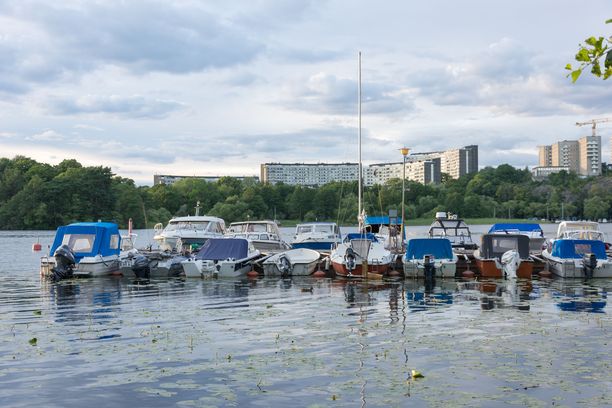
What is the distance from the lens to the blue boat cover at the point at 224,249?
38531mm

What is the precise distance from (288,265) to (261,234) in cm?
1058

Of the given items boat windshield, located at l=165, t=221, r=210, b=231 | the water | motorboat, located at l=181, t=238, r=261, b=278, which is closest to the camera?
the water

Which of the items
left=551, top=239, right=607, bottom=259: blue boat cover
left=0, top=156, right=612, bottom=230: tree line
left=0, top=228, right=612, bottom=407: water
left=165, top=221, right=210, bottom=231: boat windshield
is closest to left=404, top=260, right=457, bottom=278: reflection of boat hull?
left=551, top=239, right=607, bottom=259: blue boat cover

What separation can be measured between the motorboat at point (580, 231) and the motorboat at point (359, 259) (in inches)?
612

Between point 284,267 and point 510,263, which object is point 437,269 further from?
point 284,267

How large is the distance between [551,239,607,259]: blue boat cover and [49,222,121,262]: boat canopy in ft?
79.3

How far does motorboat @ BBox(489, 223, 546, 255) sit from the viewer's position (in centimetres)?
4697

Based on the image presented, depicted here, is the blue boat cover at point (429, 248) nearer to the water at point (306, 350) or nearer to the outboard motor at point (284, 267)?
the outboard motor at point (284, 267)

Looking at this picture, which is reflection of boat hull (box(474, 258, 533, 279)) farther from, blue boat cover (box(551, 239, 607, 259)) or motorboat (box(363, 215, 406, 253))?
motorboat (box(363, 215, 406, 253))

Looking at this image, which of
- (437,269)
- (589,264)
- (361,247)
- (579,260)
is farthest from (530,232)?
(361,247)

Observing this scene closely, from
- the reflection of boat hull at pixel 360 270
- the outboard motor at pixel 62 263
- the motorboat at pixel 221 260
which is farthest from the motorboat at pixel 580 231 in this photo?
the outboard motor at pixel 62 263

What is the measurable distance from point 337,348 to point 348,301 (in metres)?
10.4

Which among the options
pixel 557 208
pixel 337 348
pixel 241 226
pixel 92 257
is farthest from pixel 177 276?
pixel 557 208

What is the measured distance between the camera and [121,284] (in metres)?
34.8
